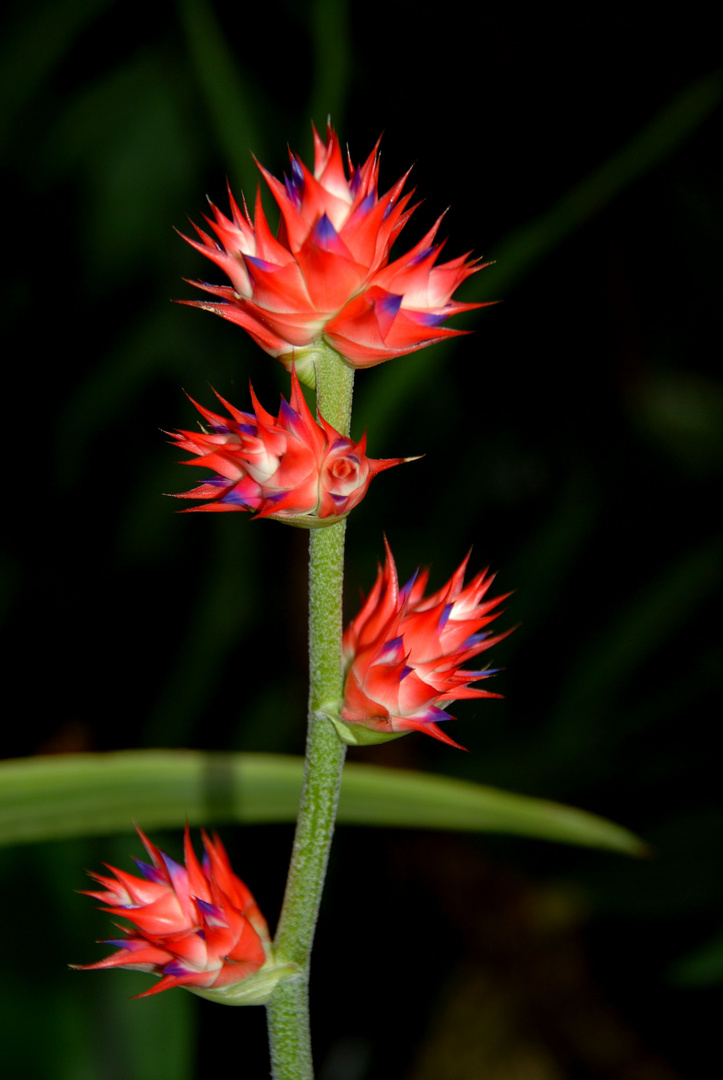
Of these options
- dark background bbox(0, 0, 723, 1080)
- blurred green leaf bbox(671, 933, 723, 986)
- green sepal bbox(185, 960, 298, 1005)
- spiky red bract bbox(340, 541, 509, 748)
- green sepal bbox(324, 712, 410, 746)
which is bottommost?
green sepal bbox(185, 960, 298, 1005)

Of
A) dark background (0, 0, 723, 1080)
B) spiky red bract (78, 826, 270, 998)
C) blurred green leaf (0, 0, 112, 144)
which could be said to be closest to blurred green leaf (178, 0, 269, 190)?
dark background (0, 0, 723, 1080)

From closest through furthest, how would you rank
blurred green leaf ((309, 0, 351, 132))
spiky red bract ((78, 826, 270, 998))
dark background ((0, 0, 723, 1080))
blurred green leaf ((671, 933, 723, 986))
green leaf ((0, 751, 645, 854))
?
spiky red bract ((78, 826, 270, 998))
green leaf ((0, 751, 645, 854))
blurred green leaf ((671, 933, 723, 986))
blurred green leaf ((309, 0, 351, 132))
dark background ((0, 0, 723, 1080))

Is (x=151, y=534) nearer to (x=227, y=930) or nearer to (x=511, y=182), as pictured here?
(x=511, y=182)

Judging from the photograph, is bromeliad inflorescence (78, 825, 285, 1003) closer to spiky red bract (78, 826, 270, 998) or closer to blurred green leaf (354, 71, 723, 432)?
spiky red bract (78, 826, 270, 998)

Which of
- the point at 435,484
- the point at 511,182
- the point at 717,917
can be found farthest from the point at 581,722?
the point at 511,182

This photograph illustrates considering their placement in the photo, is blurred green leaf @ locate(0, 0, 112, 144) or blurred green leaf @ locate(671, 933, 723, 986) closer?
blurred green leaf @ locate(671, 933, 723, 986)

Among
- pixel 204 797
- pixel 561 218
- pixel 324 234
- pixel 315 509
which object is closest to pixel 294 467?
pixel 315 509
